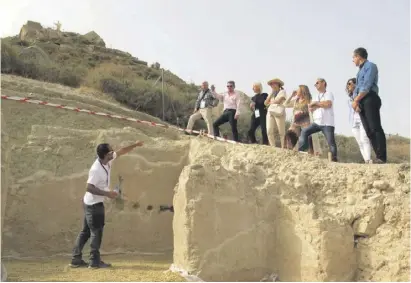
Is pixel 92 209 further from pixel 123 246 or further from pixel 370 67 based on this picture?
pixel 370 67

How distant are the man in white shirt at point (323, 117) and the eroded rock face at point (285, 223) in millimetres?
1285

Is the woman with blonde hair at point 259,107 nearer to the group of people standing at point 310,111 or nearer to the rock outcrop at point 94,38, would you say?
the group of people standing at point 310,111

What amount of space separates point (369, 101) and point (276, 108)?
246 centimetres

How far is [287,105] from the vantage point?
33.0ft

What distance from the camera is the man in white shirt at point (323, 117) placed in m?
9.04

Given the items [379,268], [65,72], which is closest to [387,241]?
[379,268]

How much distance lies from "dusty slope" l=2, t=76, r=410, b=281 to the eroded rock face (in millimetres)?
13

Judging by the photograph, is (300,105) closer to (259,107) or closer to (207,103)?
(259,107)

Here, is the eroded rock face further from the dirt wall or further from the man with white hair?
the man with white hair

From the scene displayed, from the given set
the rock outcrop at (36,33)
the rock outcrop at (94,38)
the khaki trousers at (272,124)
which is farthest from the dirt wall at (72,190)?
the rock outcrop at (94,38)

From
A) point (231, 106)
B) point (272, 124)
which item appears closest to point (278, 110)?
point (272, 124)

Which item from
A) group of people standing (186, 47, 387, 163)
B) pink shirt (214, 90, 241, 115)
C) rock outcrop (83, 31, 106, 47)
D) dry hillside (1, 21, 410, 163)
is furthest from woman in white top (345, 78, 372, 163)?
rock outcrop (83, 31, 106, 47)

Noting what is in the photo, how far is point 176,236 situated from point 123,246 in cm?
167

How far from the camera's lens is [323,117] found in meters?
9.03
